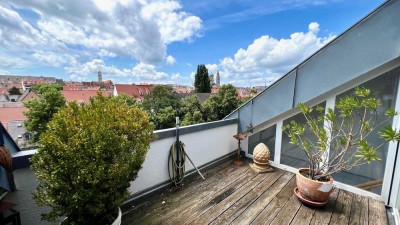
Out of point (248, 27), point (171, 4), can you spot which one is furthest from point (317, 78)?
point (248, 27)

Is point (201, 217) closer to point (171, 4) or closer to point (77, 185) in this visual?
point (77, 185)

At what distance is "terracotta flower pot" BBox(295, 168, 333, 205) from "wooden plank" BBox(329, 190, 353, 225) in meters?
0.19

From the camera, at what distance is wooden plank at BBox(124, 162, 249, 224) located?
2174mm

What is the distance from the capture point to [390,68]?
94.7 inches

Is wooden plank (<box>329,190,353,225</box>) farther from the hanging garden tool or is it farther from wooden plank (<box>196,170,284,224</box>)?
the hanging garden tool

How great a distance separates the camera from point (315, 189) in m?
2.26

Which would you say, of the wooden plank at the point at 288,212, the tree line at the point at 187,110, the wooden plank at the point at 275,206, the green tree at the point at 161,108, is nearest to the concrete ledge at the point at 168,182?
the wooden plank at the point at 275,206

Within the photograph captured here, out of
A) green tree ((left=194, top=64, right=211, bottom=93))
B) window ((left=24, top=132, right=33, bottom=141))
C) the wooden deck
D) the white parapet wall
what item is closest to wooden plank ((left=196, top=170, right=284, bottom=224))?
the wooden deck

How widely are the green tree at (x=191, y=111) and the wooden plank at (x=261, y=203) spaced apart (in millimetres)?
13131

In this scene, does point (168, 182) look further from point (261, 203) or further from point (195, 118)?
point (195, 118)

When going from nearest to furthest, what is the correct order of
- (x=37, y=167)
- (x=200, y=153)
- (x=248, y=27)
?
(x=37, y=167) < (x=200, y=153) < (x=248, y=27)

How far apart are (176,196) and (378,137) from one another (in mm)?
3136

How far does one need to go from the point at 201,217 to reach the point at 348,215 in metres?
1.90

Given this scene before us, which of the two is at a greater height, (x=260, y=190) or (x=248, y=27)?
(x=248, y=27)
